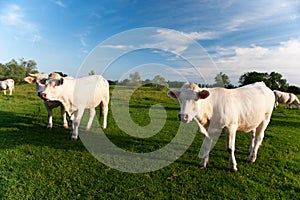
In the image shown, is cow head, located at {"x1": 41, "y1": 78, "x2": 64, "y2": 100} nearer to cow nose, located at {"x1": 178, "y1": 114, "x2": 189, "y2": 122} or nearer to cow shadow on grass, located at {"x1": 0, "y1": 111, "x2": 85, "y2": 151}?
cow shadow on grass, located at {"x1": 0, "y1": 111, "x2": 85, "y2": 151}

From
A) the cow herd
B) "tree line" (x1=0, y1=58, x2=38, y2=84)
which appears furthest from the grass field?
"tree line" (x1=0, y1=58, x2=38, y2=84)

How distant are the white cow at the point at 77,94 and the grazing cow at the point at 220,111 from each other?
12.5 feet

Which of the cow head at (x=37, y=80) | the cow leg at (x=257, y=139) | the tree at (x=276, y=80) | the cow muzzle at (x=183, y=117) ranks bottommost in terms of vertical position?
the cow leg at (x=257, y=139)

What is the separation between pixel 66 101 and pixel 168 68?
371 centimetres

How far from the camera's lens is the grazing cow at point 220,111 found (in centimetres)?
459

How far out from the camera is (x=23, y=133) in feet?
24.5

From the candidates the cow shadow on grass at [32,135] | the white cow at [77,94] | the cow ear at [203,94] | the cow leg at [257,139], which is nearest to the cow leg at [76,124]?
the white cow at [77,94]

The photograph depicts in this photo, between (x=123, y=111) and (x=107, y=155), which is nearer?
(x=107, y=155)

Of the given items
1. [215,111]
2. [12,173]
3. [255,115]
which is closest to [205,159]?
[215,111]

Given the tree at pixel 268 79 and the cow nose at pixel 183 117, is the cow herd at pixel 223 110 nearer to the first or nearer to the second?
the cow nose at pixel 183 117

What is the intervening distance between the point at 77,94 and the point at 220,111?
4.98m

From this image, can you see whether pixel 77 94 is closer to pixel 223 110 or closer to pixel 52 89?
pixel 52 89

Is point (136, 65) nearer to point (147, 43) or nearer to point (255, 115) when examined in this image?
point (147, 43)

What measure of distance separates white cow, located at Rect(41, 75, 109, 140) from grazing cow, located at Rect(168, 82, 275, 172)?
3.80 m
